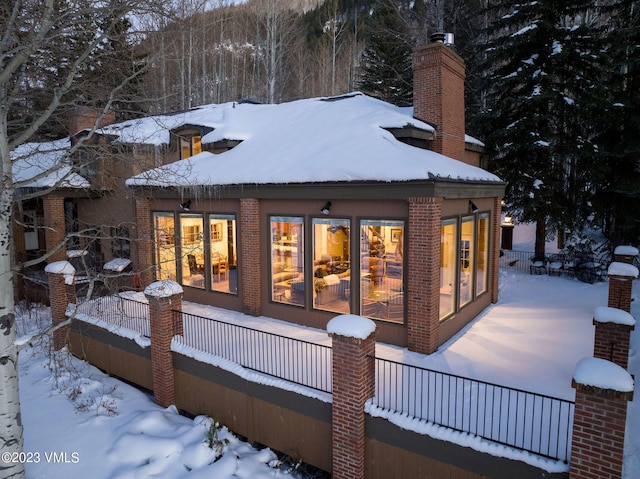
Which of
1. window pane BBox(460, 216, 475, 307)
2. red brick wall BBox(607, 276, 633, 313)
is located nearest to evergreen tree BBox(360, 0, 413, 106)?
window pane BBox(460, 216, 475, 307)

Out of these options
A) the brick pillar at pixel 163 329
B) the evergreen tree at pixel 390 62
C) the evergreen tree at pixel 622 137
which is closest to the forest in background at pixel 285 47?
the evergreen tree at pixel 390 62

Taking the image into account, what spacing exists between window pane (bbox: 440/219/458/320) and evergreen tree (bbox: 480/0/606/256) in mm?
9059

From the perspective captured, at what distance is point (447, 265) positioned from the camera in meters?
9.91

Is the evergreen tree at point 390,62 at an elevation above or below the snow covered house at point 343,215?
above

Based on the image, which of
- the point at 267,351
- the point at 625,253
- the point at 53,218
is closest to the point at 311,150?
the point at 267,351

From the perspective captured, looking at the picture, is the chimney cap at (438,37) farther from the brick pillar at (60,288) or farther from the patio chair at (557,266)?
the brick pillar at (60,288)

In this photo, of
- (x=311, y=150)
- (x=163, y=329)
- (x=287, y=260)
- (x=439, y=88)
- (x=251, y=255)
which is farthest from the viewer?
(x=439, y=88)

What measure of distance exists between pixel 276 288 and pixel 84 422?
5.47 m

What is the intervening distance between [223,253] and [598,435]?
33.6 feet

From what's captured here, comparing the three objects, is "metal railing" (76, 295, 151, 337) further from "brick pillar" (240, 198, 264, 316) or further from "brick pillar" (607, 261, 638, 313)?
"brick pillar" (607, 261, 638, 313)

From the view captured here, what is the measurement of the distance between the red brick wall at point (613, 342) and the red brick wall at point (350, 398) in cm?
454

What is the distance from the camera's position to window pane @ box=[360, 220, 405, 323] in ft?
30.7

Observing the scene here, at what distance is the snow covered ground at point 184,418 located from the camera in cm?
760

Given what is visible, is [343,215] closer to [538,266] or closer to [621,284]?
[621,284]
